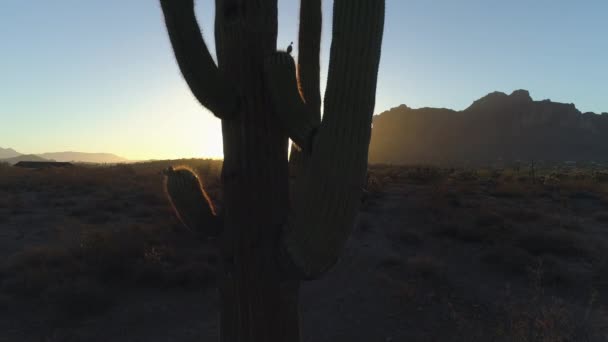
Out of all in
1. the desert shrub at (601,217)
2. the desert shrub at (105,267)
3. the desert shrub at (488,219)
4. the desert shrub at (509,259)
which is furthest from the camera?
the desert shrub at (601,217)

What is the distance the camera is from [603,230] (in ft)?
36.5

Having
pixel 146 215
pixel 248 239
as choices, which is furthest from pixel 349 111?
pixel 146 215

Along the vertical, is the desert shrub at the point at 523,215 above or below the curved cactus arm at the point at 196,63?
below

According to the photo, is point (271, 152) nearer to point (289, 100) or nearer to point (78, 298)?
point (289, 100)

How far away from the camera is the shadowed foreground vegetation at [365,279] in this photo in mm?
5719

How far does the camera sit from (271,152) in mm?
2852

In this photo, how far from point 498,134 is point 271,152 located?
→ 344 feet

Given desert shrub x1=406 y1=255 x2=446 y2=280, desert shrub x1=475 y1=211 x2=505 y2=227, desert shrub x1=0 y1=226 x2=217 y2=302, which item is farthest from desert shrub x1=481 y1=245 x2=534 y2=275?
desert shrub x1=0 y1=226 x2=217 y2=302

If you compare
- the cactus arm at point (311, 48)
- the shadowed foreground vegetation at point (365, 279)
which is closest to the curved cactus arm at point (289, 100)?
the cactus arm at point (311, 48)

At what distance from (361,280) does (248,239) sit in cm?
523

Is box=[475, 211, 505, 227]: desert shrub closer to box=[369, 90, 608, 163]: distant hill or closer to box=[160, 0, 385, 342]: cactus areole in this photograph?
box=[160, 0, 385, 342]: cactus areole

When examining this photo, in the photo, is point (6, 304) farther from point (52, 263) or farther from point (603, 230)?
point (603, 230)

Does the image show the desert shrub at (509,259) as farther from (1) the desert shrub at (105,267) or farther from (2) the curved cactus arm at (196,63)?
(2) the curved cactus arm at (196,63)

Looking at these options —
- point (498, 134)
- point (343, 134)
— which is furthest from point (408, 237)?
point (498, 134)
